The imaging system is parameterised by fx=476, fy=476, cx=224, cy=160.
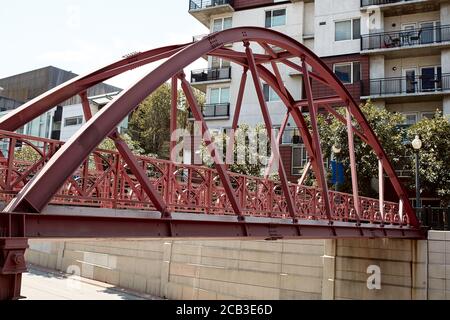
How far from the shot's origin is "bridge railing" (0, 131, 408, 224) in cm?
734

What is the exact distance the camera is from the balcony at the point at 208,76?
35219mm

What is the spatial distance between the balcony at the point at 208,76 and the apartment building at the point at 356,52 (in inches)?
2.9

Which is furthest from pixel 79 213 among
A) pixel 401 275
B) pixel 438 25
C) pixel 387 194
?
pixel 438 25

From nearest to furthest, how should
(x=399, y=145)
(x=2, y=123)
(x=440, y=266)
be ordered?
(x=2, y=123) < (x=440, y=266) < (x=399, y=145)

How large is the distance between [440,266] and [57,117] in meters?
43.2

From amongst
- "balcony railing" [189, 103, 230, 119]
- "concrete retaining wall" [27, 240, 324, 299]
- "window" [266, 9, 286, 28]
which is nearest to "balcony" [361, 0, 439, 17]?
"window" [266, 9, 286, 28]

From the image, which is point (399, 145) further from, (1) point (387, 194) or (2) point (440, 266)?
(2) point (440, 266)

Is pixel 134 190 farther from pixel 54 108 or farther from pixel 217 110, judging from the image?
pixel 54 108

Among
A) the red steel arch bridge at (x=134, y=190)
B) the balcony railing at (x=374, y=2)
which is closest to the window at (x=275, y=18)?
the balcony railing at (x=374, y=2)

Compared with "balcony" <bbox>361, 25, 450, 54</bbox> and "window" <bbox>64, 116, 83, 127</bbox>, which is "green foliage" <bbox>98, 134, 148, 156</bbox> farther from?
"balcony" <bbox>361, 25, 450, 54</bbox>

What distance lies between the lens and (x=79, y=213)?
6641mm

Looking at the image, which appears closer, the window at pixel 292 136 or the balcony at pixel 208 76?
the window at pixel 292 136

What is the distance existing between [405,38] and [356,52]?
306 cm

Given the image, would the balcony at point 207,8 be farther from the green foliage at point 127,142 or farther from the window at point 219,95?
the green foliage at point 127,142
